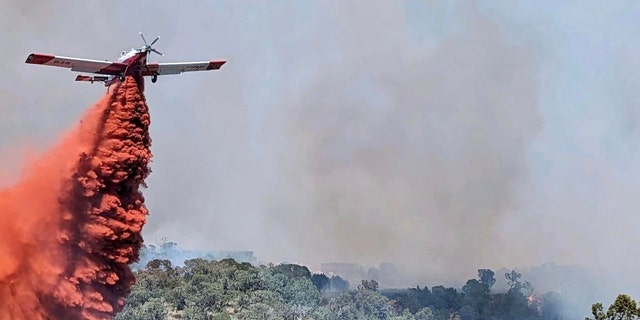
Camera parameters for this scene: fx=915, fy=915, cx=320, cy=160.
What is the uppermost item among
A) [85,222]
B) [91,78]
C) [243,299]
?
[243,299]

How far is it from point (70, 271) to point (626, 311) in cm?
6389

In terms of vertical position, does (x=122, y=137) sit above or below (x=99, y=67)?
below

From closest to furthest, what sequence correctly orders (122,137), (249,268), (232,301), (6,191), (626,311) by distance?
(122,137)
(6,191)
(626,311)
(232,301)
(249,268)

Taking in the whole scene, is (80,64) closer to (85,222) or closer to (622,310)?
(85,222)

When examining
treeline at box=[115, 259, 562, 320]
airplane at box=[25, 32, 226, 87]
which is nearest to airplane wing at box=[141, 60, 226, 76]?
airplane at box=[25, 32, 226, 87]

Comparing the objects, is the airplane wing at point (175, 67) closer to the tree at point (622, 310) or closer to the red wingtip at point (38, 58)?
the red wingtip at point (38, 58)

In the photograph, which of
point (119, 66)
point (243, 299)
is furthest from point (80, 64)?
point (243, 299)

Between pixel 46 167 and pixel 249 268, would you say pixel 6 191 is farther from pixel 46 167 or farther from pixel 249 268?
pixel 249 268

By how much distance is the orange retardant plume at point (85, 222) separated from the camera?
54344 millimetres

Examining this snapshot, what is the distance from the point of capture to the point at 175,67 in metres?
58.9

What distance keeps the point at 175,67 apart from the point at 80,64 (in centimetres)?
629

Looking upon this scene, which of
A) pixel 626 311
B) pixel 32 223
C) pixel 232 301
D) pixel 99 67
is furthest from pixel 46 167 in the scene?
pixel 232 301

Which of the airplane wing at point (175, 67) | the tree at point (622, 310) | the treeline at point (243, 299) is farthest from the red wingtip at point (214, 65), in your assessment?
the treeline at point (243, 299)

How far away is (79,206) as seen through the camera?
5469cm
